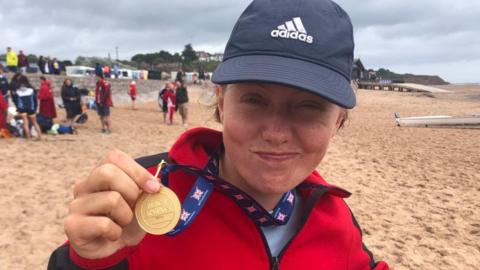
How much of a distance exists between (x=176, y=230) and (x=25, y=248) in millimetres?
4100

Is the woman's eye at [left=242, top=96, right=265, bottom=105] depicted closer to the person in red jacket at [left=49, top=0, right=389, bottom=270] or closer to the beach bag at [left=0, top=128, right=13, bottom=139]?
the person in red jacket at [left=49, top=0, right=389, bottom=270]

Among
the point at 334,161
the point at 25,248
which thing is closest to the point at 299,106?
the point at 25,248

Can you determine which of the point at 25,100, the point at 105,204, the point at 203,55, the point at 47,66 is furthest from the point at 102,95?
the point at 203,55

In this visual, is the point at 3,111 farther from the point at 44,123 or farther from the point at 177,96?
the point at 177,96

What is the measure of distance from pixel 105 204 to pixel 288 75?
728mm

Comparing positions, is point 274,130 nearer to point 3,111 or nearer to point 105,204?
point 105,204

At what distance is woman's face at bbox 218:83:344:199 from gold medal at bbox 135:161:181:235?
0.37 metres

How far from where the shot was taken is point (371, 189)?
7625 mm

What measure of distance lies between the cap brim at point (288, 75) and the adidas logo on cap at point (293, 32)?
0.09 meters

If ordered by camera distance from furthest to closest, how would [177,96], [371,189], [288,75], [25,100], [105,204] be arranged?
[177,96]
[25,100]
[371,189]
[288,75]
[105,204]

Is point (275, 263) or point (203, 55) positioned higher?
point (203, 55)

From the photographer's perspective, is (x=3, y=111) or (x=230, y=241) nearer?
(x=230, y=241)

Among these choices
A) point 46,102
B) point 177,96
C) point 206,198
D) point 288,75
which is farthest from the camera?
point 177,96

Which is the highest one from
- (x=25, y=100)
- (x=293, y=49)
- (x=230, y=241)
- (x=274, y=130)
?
(x=293, y=49)
